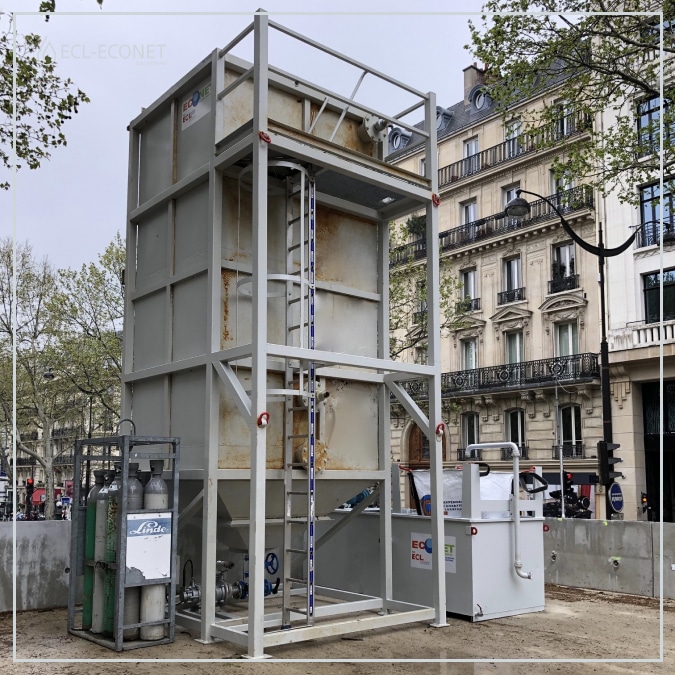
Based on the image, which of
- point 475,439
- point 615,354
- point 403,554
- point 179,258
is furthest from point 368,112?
point 475,439

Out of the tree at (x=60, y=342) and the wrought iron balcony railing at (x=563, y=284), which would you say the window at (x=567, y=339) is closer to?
the wrought iron balcony railing at (x=563, y=284)

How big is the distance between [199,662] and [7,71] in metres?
10.8

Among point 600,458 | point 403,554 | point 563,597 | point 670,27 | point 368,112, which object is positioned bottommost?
point 563,597

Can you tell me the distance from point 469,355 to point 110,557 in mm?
36792

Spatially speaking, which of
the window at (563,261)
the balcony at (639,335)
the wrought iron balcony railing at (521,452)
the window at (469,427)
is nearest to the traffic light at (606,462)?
the balcony at (639,335)

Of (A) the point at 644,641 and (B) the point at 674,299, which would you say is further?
(B) the point at 674,299

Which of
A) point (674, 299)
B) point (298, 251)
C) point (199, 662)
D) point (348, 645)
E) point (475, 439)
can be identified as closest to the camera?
point (199, 662)

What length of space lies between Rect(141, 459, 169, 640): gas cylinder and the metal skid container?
0.50 meters

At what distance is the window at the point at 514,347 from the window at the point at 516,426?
8.81ft

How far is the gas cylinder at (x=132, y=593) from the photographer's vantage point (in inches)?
373

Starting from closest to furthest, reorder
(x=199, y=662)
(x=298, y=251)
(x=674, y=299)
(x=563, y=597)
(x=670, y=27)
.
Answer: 1. (x=199, y=662)
2. (x=298, y=251)
3. (x=563, y=597)
4. (x=670, y=27)
5. (x=674, y=299)

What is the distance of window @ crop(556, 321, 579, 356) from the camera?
129 ft

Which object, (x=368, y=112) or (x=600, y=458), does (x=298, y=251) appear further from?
(x=600, y=458)

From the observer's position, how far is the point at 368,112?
37.5 ft
